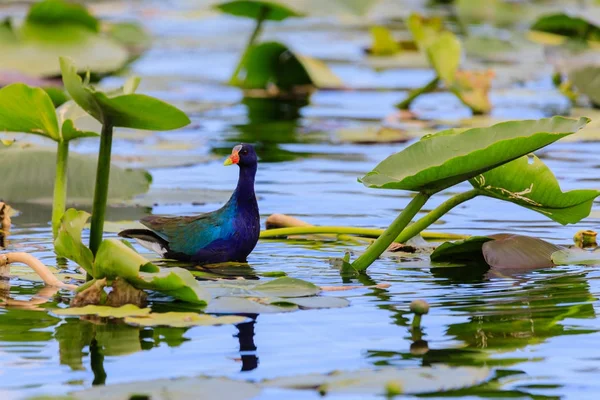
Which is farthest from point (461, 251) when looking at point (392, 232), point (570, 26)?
point (570, 26)

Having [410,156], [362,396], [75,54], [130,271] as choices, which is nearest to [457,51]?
[75,54]

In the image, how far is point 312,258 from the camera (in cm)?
498

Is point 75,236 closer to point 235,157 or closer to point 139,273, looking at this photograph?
point 139,273

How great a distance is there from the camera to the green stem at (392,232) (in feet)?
14.0

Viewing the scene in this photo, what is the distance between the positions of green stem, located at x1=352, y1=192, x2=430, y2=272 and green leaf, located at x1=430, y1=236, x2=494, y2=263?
0.39m

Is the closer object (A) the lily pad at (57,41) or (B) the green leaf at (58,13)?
(A) the lily pad at (57,41)

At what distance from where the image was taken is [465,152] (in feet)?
13.1

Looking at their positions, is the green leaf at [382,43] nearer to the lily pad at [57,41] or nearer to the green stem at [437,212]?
the lily pad at [57,41]

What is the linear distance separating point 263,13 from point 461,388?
7019 mm

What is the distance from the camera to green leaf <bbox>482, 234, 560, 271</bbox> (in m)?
4.70

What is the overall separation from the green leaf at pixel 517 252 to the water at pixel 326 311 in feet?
0.27

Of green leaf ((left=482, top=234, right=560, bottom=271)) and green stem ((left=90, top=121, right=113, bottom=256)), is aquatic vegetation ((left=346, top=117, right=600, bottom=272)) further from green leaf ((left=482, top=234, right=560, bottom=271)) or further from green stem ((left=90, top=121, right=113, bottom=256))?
green stem ((left=90, top=121, right=113, bottom=256))

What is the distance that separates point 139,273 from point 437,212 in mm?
1203

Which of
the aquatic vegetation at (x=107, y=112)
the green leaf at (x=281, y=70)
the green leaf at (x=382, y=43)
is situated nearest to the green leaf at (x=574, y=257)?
the aquatic vegetation at (x=107, y=112)
